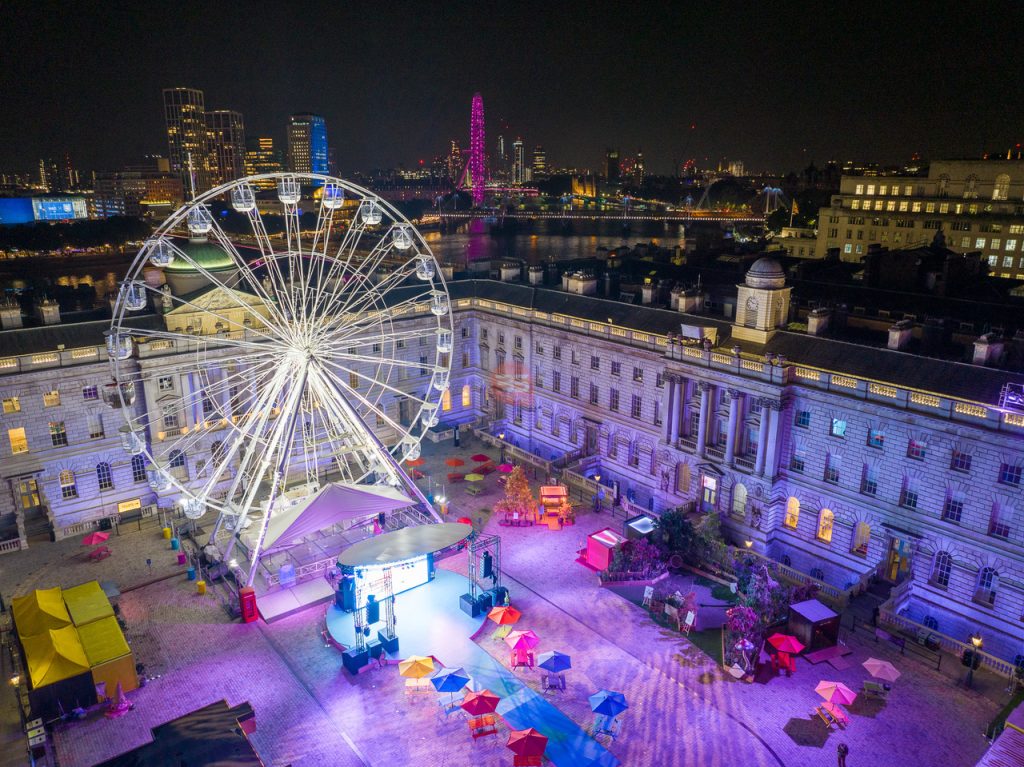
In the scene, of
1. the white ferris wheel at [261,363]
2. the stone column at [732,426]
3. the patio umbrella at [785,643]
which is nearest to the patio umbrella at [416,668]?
the white ferris wheel at [261,363]

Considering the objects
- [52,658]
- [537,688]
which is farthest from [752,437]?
[52,658]

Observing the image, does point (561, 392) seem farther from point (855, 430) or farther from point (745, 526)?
point (855, 430)

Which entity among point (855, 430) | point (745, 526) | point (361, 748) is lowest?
point (361, 748)

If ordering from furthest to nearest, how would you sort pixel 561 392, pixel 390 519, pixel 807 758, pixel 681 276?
pixel 681 276 < pixel 561 392 < pixel 390 519 < pixel 807 758

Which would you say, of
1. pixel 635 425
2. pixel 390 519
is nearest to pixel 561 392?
pixel 635 425

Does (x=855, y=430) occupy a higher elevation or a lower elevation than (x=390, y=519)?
higher

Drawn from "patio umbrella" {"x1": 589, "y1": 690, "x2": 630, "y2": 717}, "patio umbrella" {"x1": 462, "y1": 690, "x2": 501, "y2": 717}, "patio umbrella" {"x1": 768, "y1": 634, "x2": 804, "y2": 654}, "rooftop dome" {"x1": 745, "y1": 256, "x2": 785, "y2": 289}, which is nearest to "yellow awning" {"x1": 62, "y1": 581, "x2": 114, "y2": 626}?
"patio umbrella" {"x1": 462, "y1": 690, "x2": 501, "y2": 717}

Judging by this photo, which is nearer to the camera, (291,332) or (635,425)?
(291,332)

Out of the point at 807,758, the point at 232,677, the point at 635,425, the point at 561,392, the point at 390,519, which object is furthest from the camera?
the point at 561,392
